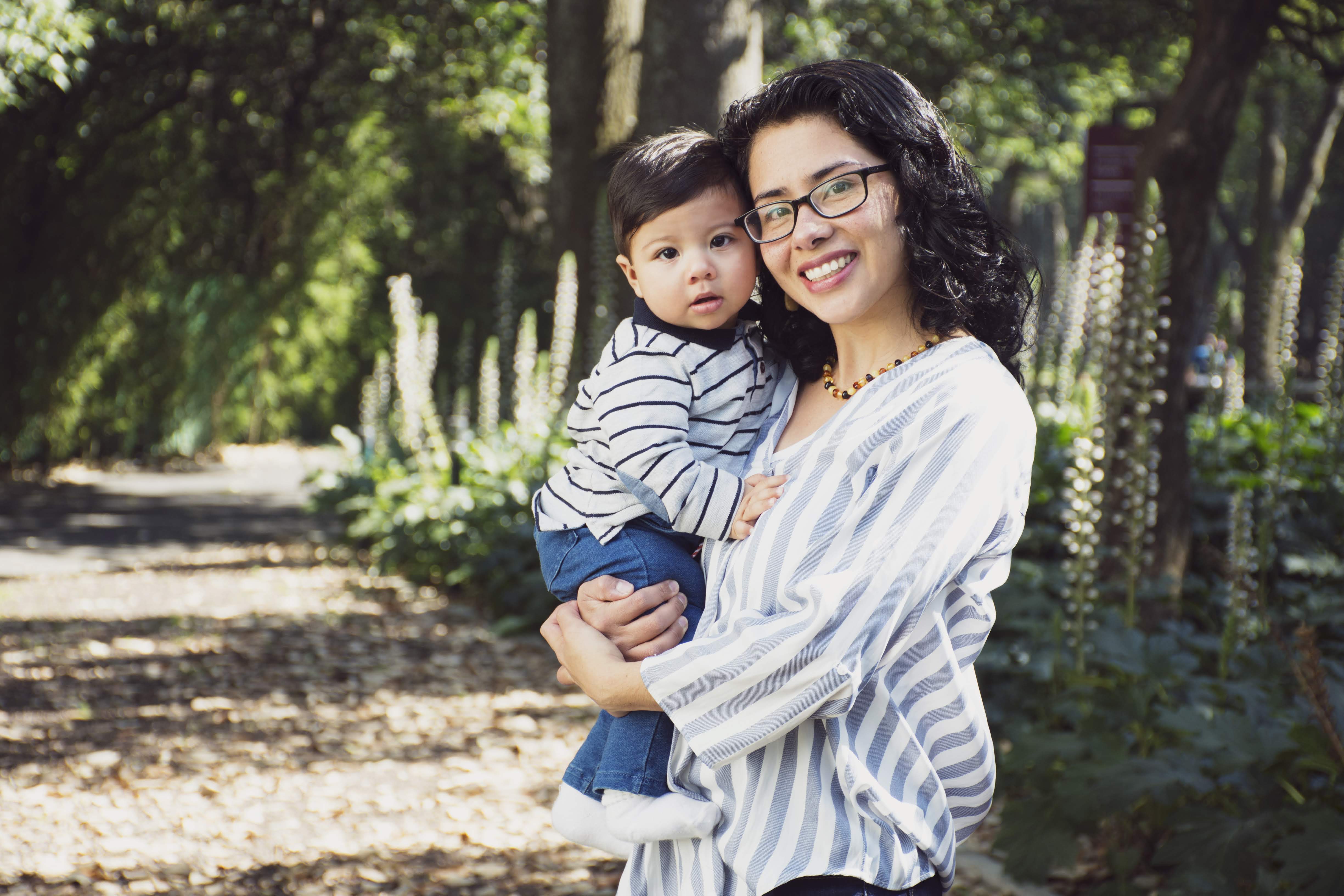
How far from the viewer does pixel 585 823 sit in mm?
1696

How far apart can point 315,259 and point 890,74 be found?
53.7 ft

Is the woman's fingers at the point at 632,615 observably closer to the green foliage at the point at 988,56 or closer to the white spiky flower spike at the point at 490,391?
the white spiky flower spike at the point at 490,391

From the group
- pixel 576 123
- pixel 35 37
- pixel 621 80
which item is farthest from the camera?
pixel 35 37

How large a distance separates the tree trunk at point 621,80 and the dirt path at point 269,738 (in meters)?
2.13

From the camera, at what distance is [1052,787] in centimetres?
318

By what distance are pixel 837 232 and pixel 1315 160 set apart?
13556mm

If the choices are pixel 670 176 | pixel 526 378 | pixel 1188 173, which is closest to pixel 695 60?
pixel 1188 173

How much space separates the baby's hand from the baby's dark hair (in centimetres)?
45

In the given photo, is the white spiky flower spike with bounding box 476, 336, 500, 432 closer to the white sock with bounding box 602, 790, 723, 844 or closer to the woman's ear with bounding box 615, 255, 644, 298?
the woman's ear with bounding box 615, 255, 644, 298

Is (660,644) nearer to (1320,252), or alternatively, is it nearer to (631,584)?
(631,584)

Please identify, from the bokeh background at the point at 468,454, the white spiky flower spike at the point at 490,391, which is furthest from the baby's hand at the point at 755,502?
the white spiky flower spike at the point at 490,391

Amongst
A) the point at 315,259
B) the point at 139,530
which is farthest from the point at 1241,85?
the point at 315,259

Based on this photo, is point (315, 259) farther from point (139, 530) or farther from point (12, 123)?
point (139, 530)

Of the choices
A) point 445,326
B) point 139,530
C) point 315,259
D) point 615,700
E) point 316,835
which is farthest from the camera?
point 445,326
